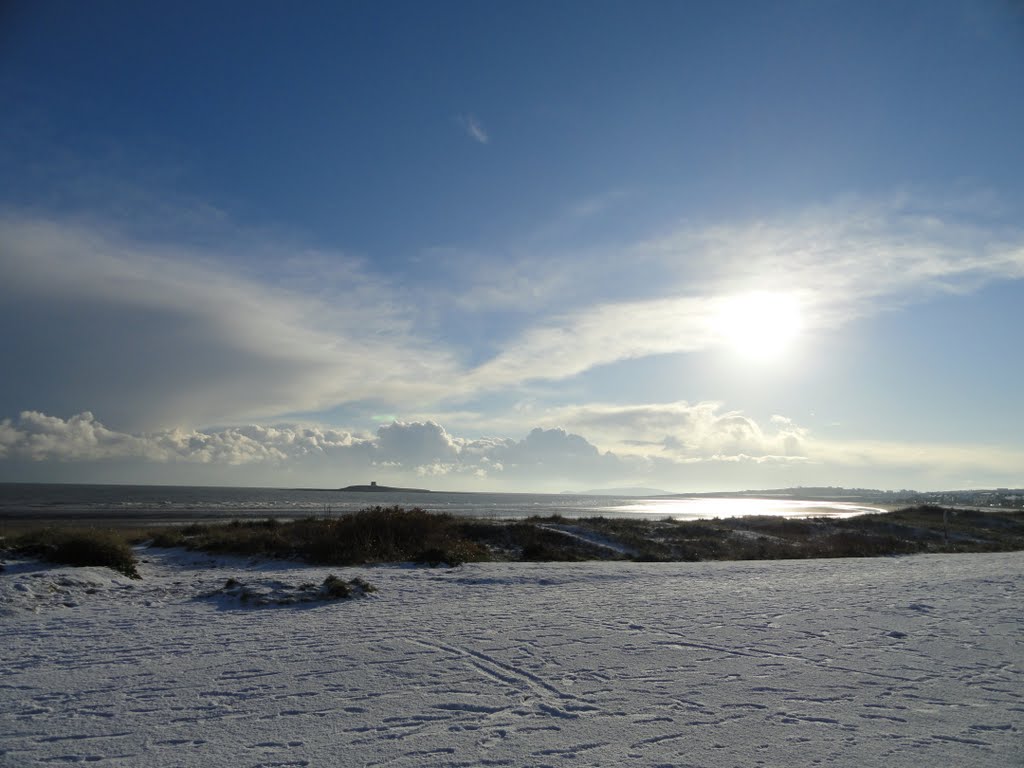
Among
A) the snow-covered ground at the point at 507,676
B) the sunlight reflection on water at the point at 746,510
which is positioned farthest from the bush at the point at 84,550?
the sunlight reflection on water at the point at 746,510

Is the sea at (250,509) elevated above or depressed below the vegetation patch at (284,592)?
below

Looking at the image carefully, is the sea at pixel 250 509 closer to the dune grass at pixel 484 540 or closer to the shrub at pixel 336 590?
the dune grass at pixel 484 540

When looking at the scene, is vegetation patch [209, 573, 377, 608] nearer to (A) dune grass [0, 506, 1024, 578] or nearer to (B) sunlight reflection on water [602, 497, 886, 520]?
(A) dune grass [0, 506, 1024, 578]

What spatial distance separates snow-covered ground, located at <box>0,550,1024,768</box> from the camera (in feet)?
15.4

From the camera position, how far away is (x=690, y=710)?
5.48 metres

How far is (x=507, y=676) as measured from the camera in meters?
6.42

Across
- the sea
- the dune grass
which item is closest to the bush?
the dune grass

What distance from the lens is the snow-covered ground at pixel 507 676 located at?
4707 mm

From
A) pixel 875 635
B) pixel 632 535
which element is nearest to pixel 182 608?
pixel 875 635

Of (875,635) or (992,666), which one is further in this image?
(875,635)

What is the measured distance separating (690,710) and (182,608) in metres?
8.69

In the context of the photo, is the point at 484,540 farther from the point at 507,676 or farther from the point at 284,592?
the point at 507,676

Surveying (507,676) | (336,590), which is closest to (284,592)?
(336,590)

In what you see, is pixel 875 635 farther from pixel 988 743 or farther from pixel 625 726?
pixel 625 726
